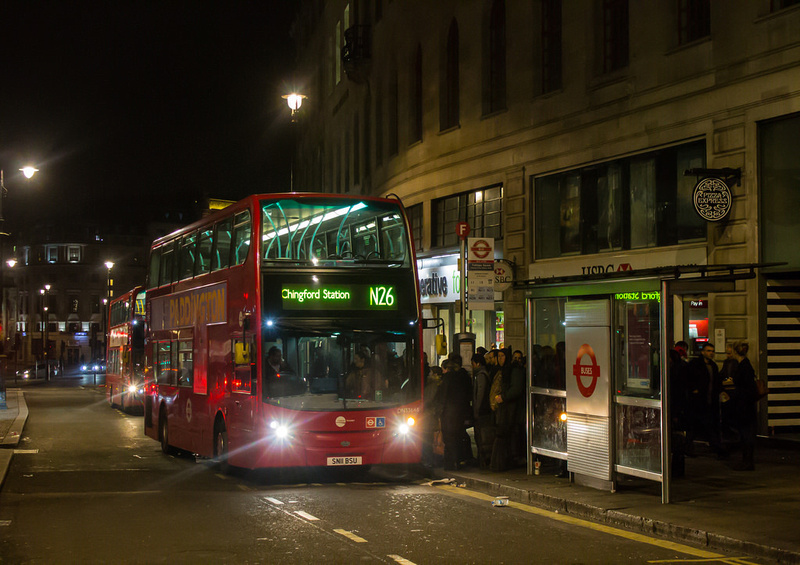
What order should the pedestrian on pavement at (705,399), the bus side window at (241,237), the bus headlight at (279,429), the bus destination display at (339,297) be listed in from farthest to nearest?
the pedestrian on pavement at (705,399)
the bus side window at (241,237)
the bus destination display at (339,297)
the bus headlight at (279,429)

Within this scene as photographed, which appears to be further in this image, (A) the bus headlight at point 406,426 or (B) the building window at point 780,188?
(B) the building window at point 780,188

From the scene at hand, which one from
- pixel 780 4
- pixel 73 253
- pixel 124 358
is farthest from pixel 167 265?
pixel 73 253

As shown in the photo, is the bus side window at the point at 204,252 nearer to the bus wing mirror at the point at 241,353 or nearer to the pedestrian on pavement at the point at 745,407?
the bus wing mirror at the point at 241,353

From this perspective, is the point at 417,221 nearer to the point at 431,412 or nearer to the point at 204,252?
the point at 204,252

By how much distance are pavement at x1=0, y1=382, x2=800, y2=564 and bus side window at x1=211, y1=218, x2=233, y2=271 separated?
4614 millimetres

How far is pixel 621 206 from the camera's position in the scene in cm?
2086

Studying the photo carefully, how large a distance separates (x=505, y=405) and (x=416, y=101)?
58.6 feet

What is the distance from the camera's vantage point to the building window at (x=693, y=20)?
61.0 feet

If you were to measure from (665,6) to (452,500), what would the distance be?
11.7m

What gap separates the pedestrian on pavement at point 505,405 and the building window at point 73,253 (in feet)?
392

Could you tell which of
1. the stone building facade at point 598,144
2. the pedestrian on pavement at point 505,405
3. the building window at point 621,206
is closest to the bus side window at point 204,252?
the pedestrian on pavement at point 505,405

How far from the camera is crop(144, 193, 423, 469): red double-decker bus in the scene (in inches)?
552

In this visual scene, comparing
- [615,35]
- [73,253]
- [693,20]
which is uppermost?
[73,253]

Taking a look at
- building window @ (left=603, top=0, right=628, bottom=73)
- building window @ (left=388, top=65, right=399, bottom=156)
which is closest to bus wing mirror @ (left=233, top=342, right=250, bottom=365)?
building window @ (left=603, top=0, right=628, bottom=73)
